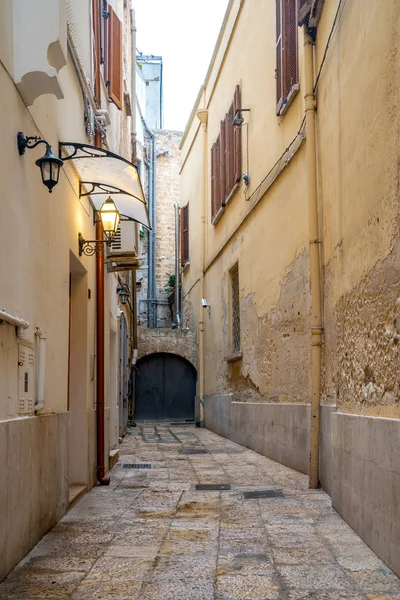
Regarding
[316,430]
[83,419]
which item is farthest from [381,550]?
[83,419]

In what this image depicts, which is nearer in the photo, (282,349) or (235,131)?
(282,349)

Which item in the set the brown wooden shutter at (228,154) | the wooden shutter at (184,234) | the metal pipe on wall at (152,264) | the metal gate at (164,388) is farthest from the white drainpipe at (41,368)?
the metal pipe on wall at (152,264)

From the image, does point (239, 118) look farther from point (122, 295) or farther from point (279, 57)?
point (122, 295)

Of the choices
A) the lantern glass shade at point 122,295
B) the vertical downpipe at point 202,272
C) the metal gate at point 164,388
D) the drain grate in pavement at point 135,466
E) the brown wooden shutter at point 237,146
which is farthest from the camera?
the metal gate at point 164,388

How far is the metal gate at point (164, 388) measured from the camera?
61.5 ft

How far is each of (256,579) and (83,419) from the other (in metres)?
3.46

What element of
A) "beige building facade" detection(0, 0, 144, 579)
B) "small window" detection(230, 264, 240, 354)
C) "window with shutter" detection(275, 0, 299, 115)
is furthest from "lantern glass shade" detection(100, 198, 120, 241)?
"small window" detection(230, 264, 240, 354)

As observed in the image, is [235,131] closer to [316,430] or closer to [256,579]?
[316,430]

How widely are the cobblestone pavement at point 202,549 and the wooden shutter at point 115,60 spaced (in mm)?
4875

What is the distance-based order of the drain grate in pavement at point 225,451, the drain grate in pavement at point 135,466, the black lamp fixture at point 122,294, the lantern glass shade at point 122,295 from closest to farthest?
the drain grate in pavement at point 135,466 < the drain grate in pavement at point 225,451 < the black lamp fixture at point 122,294 < the lantern glass shade at point 122,295

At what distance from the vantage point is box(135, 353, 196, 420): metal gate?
1875cm

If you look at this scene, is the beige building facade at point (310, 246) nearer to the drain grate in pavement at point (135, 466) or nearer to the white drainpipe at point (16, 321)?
the drain grate in pavement at point (135, 466)

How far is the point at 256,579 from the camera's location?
3.59 meters

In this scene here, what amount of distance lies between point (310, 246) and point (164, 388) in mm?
12272
